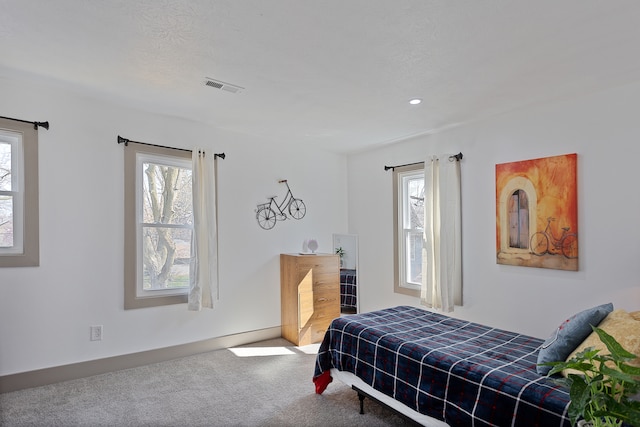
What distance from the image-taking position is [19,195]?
290cm

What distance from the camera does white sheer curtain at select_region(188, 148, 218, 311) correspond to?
11.9 ft

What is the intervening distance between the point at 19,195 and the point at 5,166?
25 cm

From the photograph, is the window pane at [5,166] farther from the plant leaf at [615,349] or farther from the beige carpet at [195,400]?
the plant leaf at [615,349]

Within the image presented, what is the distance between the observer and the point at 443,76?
2611 millimetres

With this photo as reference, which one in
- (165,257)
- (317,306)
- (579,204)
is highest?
(579,204)

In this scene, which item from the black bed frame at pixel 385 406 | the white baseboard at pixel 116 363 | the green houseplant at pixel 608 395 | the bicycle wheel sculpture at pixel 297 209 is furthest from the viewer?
the bicycle wheel sculpture at pixel 297 209

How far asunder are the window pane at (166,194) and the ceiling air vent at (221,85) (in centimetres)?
125

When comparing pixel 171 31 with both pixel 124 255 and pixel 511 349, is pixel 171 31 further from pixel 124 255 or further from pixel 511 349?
pixel 511 349

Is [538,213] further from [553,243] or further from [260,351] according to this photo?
[260,351]

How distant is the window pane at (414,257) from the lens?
14.2 feet

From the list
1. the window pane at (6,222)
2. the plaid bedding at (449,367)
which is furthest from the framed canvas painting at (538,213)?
the window pane at (6,222)

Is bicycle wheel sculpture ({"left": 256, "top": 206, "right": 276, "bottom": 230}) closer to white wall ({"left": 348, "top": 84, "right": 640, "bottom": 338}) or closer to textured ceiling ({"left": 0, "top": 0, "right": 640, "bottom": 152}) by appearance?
textured ceiling ({"left": 0, "top": 0, "right": 640, "bottom": 152})

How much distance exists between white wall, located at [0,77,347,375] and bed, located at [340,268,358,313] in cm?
128

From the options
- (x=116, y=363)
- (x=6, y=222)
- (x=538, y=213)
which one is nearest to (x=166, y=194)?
(x=6, y=222)
